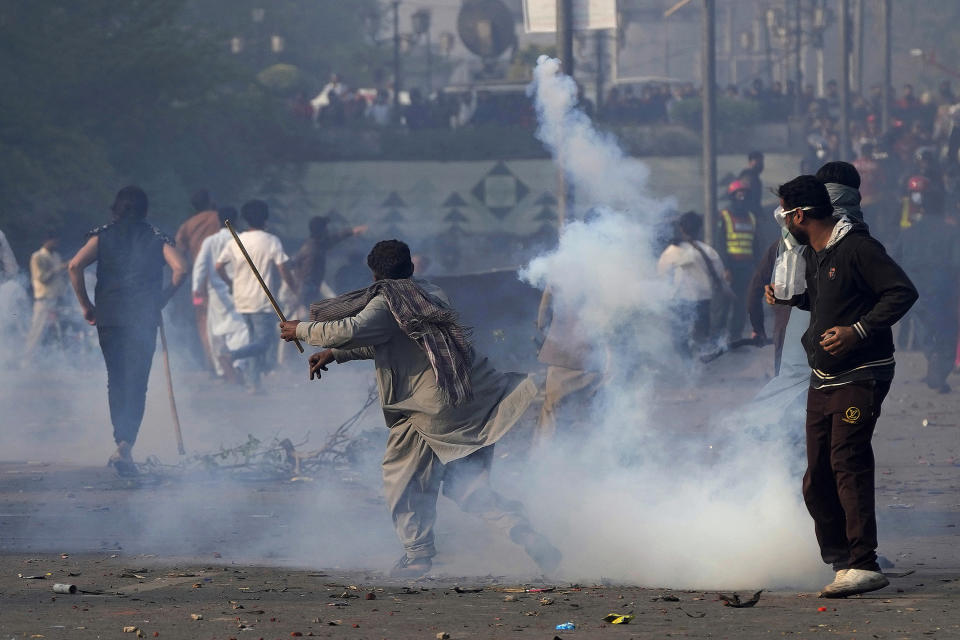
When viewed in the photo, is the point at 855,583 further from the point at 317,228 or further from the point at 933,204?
the point at 317,228

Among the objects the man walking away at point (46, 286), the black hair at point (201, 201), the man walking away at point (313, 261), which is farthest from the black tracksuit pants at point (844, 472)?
the man walking away at point (46, 286)

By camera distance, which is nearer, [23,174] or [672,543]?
[672,543]

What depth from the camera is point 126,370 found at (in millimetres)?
10211

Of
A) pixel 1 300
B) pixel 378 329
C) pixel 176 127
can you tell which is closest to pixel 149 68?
pixel 176 127

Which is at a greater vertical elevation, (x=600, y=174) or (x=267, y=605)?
(x=600, y=174)

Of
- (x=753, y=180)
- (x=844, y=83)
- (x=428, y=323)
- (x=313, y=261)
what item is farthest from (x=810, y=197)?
(x=844, y=83)

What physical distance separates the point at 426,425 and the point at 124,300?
4.06 m

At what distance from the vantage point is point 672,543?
22.2ft

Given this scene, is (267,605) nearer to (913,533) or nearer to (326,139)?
(913,533)

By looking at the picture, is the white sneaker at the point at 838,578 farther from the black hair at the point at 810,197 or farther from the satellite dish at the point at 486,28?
the satellite dish at the point at 486,28

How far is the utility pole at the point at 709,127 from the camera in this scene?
19609mm

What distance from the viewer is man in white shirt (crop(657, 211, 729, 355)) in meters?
11.5

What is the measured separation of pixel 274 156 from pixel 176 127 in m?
2.75

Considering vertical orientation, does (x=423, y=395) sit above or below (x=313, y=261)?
above
